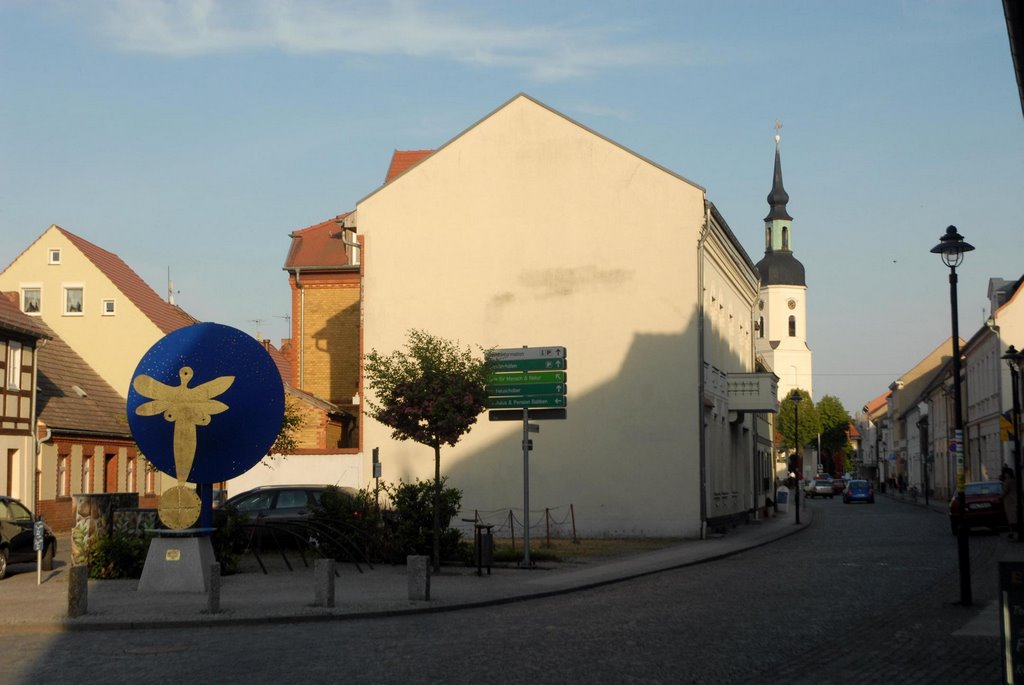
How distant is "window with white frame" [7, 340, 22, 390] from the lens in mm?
39250

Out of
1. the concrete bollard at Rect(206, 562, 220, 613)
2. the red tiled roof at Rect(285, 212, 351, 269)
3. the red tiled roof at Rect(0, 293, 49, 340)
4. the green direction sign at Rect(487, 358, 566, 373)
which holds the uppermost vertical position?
the red tiled roof at Rect(285, 212, 351, 269)

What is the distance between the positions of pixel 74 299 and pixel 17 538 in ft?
105

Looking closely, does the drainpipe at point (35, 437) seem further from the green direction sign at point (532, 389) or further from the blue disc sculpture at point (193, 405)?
the blue disc sculpture at point (193, 405)

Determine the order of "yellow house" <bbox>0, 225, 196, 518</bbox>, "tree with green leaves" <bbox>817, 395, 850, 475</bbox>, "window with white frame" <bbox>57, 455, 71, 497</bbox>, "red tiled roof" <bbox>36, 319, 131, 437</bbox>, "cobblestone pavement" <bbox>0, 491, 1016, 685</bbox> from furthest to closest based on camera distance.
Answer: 1. "tree with green leaves" <bbox>817, 395, 850, 475</bbox>
2. "yellow house" <bbox>0, 225, 196, 518</bbox>
3. "red tiled roof" <bbox>36, 319, 131, 437</bbox>
4. "window with white frame" <bbox>57, 455, 71, 497</bbox>
5. "cobblestone pavement" <bbox>0, 491, 1016, 685</bbox>

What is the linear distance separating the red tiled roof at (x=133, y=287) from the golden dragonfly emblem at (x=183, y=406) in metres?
32.2

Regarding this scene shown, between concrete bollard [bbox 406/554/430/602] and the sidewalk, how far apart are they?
15 centimetres

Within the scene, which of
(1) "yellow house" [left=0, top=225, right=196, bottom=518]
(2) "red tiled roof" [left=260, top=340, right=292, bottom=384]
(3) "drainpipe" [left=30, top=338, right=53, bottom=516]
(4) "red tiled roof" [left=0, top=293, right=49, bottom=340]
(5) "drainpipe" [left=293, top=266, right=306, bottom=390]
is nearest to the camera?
(4) "red tiled roof" [left=0, top=293, right=49, bottom=340]

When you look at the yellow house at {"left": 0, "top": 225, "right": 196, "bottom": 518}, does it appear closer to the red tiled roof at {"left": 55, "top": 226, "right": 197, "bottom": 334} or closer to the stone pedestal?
the red tiled roof at {"left": 55, "top": 226, "right": 197, "bottom": 334}

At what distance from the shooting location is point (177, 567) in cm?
1953

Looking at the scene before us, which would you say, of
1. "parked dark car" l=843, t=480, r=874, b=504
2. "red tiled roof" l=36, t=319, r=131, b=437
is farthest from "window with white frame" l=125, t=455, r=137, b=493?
"parked dark car" l=843, t=480, r=874, b=504

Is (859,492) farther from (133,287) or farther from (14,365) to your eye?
(14,365)

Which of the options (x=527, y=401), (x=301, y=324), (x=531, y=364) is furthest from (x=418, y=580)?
(x=301, y=324)

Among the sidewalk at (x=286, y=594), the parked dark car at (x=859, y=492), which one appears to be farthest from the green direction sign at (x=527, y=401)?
the parked dark car at (x=859, y=492)

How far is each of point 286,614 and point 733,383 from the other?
29.8 meters
